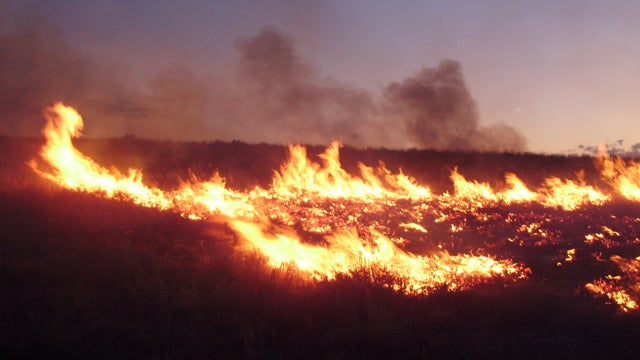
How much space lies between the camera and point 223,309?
7.55 metres

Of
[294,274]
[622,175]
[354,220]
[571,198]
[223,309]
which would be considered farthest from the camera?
[622,175]

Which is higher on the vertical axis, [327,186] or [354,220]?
[327,186]

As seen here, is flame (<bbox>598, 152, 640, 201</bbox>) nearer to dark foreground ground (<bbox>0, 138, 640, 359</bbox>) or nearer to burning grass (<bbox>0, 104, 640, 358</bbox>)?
burning grass (<bbox>0, 104, 640, 358</bbox>)

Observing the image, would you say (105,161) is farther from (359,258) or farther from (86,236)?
(359,258)

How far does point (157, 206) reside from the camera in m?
13.7

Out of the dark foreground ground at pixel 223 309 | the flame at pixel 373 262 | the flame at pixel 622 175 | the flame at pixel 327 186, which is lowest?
the dark foreground ground at pixel 223 309

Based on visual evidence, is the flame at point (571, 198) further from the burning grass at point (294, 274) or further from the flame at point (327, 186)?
the flame at point (327, 186)

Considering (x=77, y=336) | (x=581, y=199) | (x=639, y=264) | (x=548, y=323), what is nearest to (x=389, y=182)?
(x=581, y=199)

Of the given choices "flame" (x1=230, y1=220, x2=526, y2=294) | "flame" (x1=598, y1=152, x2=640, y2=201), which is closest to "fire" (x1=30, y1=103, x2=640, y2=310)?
"flame" (x1=230, y1=220, x2=526, y2=294)

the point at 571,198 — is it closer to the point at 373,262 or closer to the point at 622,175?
the point at 622,175

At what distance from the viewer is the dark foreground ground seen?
6.53m

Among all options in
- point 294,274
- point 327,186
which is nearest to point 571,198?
point 327,186

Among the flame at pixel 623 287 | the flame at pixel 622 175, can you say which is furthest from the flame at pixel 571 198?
the flame at pixel 623 287

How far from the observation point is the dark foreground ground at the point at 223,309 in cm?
653
